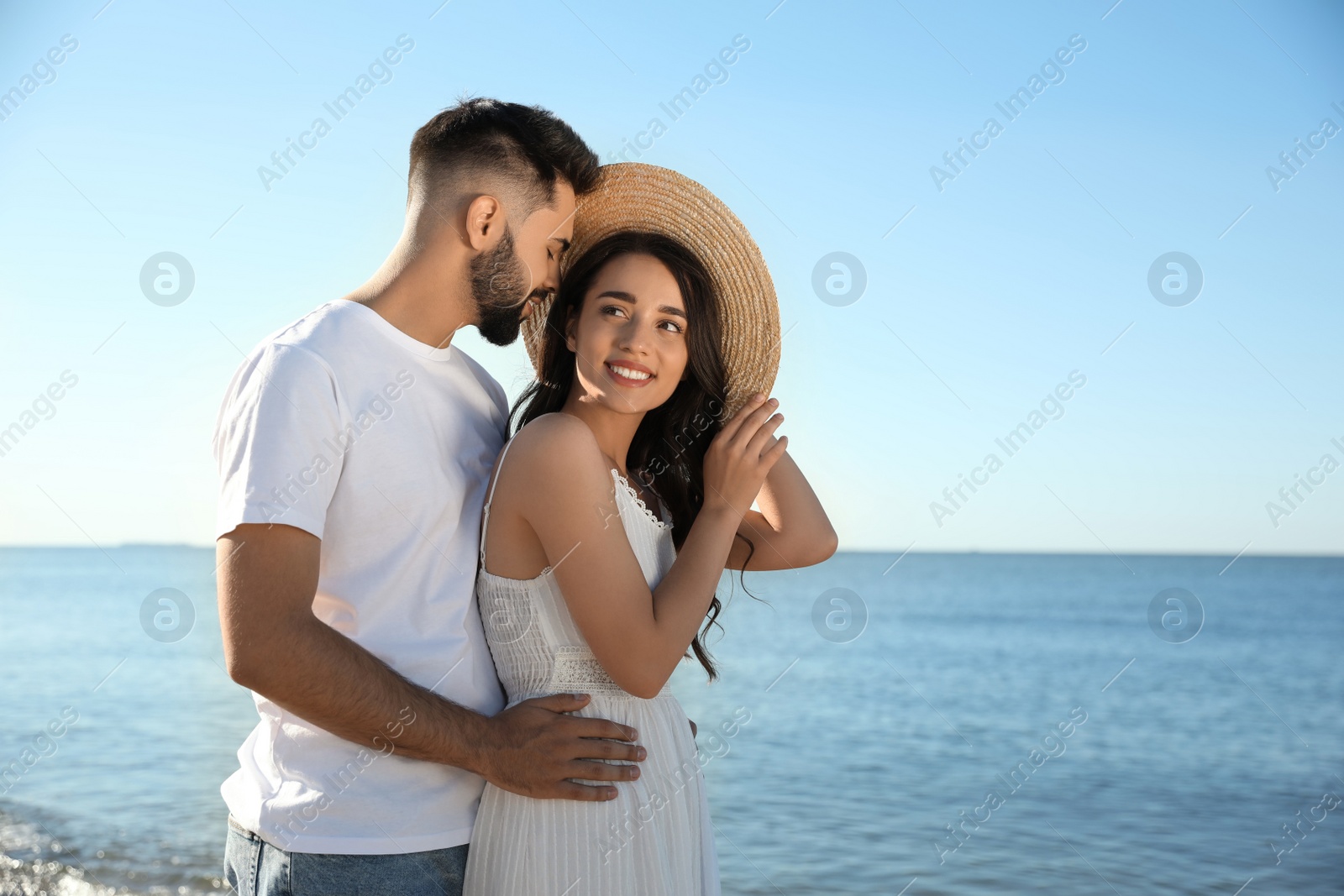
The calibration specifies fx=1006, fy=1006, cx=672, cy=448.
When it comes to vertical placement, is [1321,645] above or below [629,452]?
above

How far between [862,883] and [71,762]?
29.0 ft

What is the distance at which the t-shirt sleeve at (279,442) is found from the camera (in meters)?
1.89

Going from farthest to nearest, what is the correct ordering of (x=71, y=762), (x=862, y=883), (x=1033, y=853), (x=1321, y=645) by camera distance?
(x=1321, y=645)
(x=71, y=762)
(x=1033, y=853)
(x=862, y=883)

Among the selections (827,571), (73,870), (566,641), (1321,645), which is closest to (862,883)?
(73,870)

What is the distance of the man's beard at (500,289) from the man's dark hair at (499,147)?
132 millimetres

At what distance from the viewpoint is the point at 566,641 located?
2.31 m

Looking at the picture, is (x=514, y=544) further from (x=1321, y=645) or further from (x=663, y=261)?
(x=1321, y=645)

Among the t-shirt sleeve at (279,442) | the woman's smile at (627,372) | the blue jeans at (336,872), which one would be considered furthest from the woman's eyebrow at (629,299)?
the blue jeans at (336,872)

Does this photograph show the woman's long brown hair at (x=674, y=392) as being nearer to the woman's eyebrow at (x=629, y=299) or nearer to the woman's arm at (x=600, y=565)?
the woman's eyebrow at (x=629, y=299)

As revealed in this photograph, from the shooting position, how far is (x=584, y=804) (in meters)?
2.21

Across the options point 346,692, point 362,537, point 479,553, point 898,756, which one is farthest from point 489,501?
point 898,756

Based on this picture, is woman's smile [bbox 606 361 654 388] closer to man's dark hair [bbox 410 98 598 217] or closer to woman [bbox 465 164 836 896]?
woman [bbox 465 164 836 896]

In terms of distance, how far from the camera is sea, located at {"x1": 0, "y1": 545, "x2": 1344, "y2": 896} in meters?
8.41

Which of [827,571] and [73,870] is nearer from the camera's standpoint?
[73,870]
